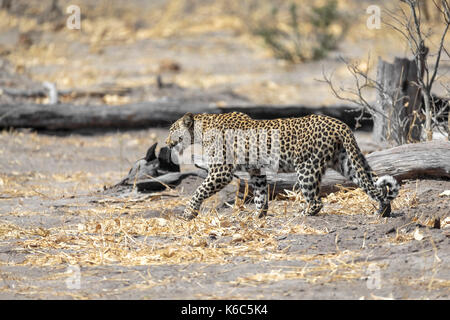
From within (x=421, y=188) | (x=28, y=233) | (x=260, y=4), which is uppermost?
(x=260, y=4)

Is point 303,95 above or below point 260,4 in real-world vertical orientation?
below

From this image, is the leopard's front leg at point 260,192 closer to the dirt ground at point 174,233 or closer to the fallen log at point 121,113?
the dirt ground at point 174,233

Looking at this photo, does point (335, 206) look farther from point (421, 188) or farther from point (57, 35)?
point (57, 35)

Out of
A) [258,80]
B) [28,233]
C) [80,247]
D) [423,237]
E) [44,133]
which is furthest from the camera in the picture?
[258,80]

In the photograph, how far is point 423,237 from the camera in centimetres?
604

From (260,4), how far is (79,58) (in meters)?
6.91

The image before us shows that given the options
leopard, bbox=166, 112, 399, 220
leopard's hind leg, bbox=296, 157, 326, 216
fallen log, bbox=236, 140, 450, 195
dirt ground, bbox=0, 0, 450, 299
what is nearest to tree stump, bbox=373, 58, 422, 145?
dirt ground, bbox=0, 0, 450, 299

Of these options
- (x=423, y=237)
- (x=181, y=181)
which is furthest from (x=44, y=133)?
(x=423, y=237)

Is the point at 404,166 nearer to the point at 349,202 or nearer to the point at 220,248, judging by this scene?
the point at 349,202

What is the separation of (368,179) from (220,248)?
5.08 feet

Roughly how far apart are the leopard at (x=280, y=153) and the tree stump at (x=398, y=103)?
7.56ft

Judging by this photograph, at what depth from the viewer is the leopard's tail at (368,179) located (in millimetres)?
6672

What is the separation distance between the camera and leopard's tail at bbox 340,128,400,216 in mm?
6672

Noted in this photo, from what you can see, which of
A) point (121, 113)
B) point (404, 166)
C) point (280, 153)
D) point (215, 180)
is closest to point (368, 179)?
point (280, 153)
